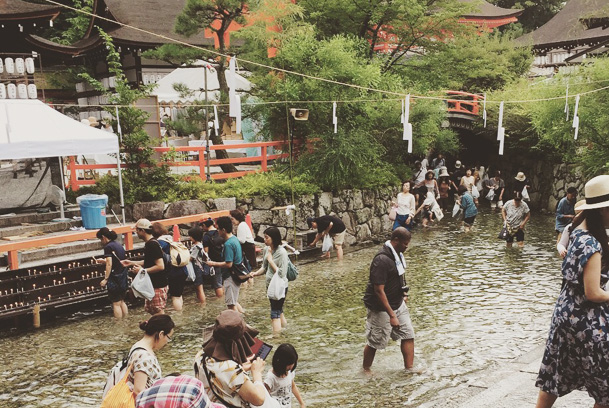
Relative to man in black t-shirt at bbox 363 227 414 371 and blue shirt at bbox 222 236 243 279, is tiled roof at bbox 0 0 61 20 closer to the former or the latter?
blue shirt at bbox 222 236 243 279

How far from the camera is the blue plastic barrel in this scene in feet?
50.7

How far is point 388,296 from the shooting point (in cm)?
770

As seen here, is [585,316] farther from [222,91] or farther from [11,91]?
[222,91]

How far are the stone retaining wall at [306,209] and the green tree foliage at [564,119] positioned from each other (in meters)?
5.91

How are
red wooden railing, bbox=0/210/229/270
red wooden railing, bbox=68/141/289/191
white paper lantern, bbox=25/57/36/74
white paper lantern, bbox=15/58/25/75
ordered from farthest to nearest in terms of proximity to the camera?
red wooden railing, bbox=68/141/289/191
white paper lantern, bbox=25/57/36/74
white paper lantern, bbox=15/58/25/75
red wooden railing, bbox=0/210/229/270

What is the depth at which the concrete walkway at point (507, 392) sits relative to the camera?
652cm

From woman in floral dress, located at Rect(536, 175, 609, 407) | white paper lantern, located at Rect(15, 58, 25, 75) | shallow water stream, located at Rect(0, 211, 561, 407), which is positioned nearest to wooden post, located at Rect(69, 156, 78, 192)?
white paper lantern, located at Rect(15, 58, 25, 75)

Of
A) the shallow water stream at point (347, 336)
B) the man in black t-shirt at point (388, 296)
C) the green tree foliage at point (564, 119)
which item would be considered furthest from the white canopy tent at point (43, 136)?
the green tree foliage at point (564, 119)

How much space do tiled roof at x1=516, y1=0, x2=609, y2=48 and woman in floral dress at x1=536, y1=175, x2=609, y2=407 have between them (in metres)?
25.3

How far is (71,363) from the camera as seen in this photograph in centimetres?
912

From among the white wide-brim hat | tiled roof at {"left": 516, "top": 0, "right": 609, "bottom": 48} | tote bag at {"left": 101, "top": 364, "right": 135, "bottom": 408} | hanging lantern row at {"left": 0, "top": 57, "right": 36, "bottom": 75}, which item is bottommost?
tote bag at {"left": 101, "top": 364, "right": 135, "bottom": 408}

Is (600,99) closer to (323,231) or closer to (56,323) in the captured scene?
(323,231)

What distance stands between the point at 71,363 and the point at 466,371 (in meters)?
5.26

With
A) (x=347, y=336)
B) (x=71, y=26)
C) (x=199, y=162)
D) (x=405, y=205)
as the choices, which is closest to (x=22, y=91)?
(x=199, y=162)
